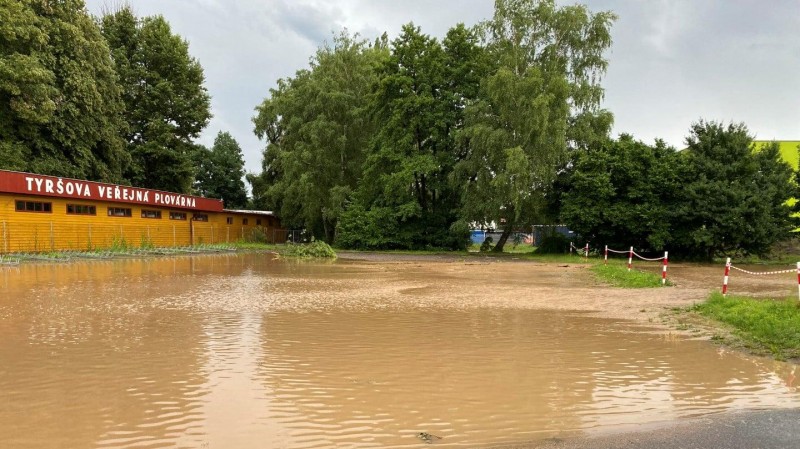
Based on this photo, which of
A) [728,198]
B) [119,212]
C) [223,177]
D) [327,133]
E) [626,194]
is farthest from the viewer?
[223,177]

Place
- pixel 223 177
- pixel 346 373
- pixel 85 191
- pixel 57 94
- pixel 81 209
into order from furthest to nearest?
pixel 223 177, pixel 57 94, pixel 81 209, pixel 85 191, pixel 346 373

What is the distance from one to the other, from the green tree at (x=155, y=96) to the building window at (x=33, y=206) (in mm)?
16116

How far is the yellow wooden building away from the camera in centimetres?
2736

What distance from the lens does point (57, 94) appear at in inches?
1371

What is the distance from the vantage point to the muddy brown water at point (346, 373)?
4.55m

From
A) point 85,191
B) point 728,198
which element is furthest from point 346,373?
point 85,191

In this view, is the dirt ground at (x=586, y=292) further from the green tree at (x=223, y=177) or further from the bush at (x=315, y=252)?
the green tree at (x=223, y=177)

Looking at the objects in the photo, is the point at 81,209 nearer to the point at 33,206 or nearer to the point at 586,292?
the point at 33,206

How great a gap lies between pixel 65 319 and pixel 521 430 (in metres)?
8.58

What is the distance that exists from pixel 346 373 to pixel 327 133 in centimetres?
4006

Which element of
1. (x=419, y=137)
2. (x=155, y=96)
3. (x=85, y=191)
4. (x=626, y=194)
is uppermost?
(x=155, y=96)

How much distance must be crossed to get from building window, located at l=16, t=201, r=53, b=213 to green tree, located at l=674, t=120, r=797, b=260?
3443 centimetres

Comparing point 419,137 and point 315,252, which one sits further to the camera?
point 419,137

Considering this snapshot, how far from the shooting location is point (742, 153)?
29375 mm
